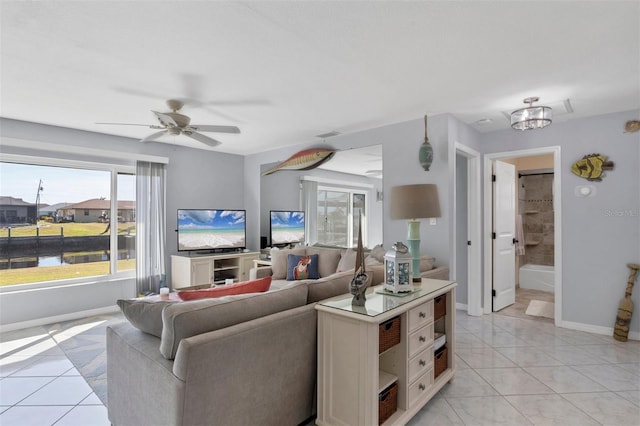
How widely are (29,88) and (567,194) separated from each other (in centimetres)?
546

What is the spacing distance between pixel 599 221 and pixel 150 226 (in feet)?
18.3

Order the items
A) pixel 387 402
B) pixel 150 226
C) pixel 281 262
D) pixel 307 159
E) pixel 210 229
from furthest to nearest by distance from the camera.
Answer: pixel 210 229 < pixel 307 159 < pixel 150 226 < pixel 281 262 < pixel 387 402

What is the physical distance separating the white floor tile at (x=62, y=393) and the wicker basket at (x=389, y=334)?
2155 mm

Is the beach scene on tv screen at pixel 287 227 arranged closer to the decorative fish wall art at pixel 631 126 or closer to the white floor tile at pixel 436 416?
the white floor tile at pixel 436 416

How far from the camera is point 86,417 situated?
2197 mm

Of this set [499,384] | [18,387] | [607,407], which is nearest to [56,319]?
[18,387]

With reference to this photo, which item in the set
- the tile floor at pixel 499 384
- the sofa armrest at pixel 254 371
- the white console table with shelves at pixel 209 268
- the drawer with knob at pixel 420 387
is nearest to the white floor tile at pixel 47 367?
the tile floor at pixel 499 384

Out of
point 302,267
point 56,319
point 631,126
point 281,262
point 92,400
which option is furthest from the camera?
point 281,262

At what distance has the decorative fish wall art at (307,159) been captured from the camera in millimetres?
4797

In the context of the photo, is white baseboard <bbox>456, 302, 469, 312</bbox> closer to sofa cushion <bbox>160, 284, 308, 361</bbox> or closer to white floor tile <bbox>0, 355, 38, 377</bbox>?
sofa cushion <bbox>160, 284, 308, 361</bbox>

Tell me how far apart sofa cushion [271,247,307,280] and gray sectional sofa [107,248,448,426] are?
7.87 feet

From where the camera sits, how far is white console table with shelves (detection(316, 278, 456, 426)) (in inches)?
69.9

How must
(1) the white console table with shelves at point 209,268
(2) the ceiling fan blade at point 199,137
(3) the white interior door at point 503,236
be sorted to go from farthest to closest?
(1) the white console table with shelves at point 209,268 → (3) the white interior door at point 503,236 → (2) the ceiling fan blade at point 199,137

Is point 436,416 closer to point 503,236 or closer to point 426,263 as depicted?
point 426,263
